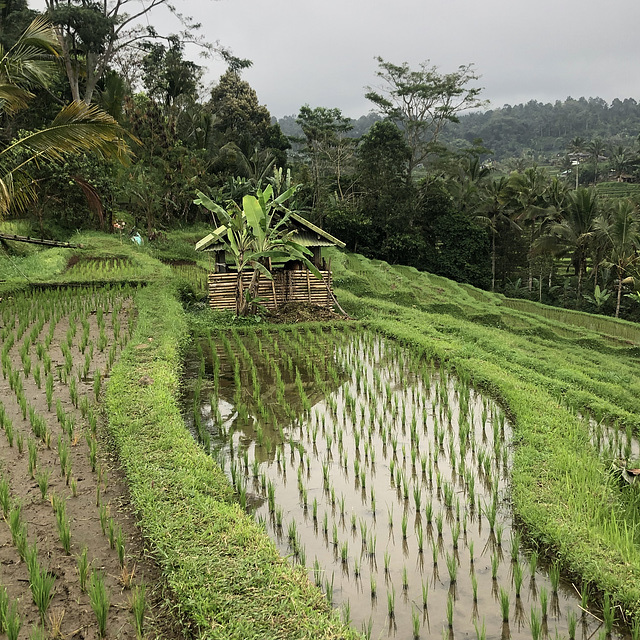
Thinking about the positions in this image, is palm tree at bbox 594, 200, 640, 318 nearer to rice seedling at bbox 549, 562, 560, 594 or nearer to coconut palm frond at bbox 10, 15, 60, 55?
coconut palm frond at bbox 10, 15, 60, 55

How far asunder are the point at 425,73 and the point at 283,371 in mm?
21357

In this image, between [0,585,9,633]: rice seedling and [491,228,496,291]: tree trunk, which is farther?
[491,228,496,291]: tree trunk

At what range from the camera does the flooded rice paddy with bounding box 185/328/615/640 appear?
2.86 meters

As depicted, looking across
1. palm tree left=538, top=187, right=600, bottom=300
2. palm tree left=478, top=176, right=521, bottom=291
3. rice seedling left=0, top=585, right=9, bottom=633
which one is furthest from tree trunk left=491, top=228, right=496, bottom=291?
rice seedling left=0, top=585, right=9, bottom=633

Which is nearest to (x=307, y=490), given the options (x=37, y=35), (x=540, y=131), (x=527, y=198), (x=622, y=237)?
(x=37, y=35)

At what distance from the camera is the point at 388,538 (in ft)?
11.5

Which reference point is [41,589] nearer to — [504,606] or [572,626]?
[504,606]

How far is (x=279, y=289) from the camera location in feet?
38.4

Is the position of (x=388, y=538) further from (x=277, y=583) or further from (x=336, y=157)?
(x=336, y=157)

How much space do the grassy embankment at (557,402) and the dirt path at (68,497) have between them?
2.19 m

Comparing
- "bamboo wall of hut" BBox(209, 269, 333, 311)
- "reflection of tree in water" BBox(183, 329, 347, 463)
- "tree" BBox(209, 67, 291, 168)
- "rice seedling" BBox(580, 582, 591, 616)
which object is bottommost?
"rice seedling" BBox(580, 582, 591, 616)

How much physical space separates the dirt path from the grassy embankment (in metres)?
2.19

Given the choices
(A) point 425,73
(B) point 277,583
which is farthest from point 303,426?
(A) point 425,73

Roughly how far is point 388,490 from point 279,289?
7887 mm
